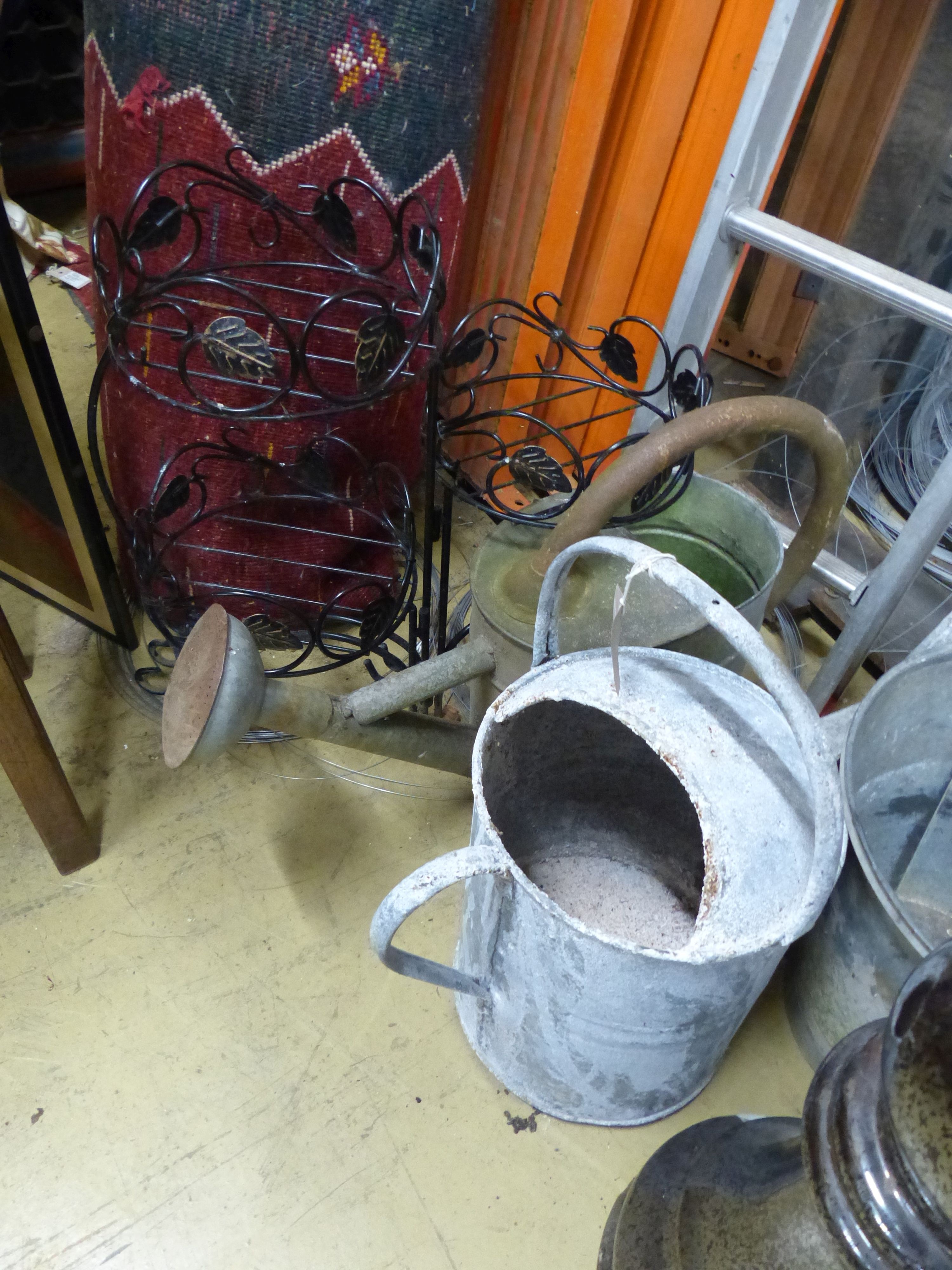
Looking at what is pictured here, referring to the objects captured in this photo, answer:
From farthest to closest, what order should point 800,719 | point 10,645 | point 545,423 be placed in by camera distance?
point 545,423
point 10,645
point 800,719

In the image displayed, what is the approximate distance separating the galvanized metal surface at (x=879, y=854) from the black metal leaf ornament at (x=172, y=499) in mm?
730

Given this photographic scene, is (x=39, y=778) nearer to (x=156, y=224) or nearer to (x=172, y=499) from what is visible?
(x=172, y=499)

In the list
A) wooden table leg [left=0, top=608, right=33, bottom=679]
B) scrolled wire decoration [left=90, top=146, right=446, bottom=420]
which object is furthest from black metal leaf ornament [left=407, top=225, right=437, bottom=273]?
wooden table leg [left=0, top=608, right=33, bottom=679]

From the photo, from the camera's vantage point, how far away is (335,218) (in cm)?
76

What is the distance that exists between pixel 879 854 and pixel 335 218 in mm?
858

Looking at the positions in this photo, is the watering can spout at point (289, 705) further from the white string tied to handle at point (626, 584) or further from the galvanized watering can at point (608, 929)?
the white string tied to handle at point (626, 584)

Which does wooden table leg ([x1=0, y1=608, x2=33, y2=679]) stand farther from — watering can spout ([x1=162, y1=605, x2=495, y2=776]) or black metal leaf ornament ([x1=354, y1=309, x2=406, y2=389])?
black metal leaf ornament ([x1=354, y1=309, x2=406, y2=389])

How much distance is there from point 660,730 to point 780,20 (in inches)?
33.0

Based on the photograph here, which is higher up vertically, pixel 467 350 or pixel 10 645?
pixel 467 350

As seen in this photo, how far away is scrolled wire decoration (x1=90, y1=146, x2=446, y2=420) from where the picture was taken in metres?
0.74

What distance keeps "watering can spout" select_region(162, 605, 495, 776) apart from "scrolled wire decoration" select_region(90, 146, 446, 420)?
214 mm

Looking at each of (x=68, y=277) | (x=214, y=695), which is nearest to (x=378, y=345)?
(x=214, y=695)

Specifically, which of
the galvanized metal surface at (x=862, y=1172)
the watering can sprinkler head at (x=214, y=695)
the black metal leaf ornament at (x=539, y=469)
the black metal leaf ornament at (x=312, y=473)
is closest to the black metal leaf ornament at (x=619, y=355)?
the black metal leaf ornament at (x=539, y=469)

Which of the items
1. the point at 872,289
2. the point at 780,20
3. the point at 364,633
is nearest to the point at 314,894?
the point at 364,633
